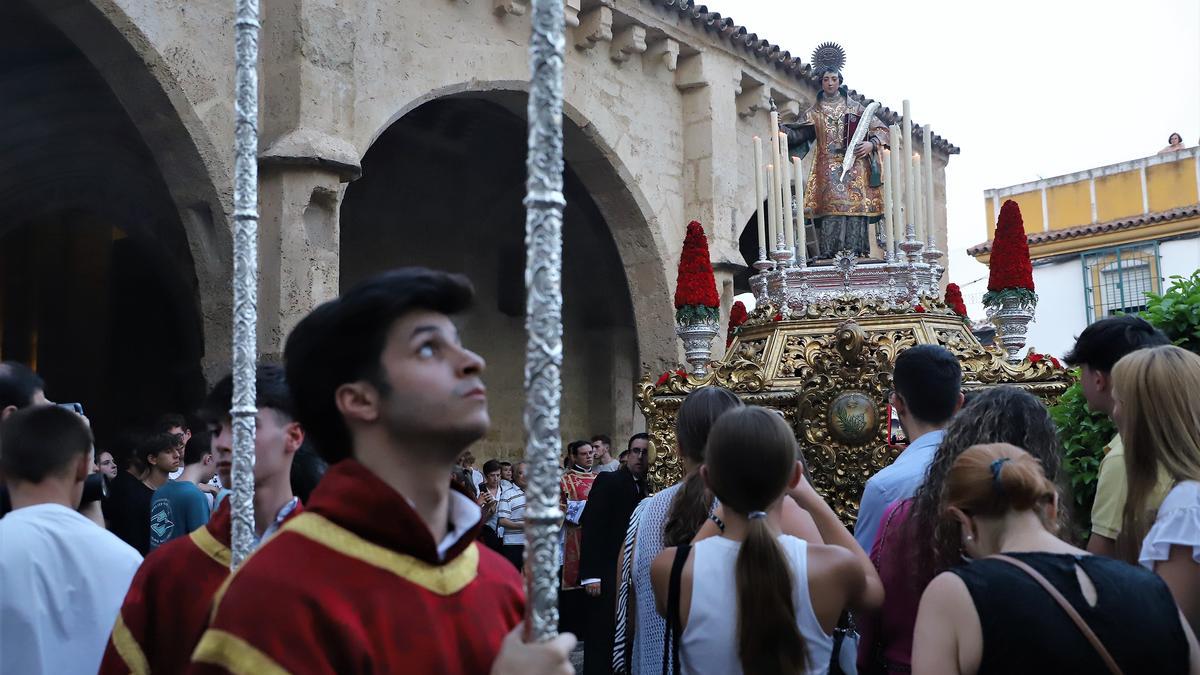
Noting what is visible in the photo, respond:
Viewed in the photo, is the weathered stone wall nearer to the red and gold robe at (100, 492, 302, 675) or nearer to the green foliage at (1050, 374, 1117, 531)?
the green foliage at (1050, 374, 1117, 531)

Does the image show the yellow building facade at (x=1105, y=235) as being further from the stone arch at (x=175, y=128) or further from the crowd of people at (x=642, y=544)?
the crowd of people at (x=642, y=544)

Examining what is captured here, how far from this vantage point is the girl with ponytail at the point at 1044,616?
2100 millimetres

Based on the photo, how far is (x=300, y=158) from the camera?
7.90m

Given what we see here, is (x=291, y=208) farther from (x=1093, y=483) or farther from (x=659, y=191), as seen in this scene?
(x=1093, y=483)

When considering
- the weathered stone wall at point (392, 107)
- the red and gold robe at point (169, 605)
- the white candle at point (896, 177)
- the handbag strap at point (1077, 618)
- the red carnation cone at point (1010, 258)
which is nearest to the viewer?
the handbag strap at point (1077, 618)

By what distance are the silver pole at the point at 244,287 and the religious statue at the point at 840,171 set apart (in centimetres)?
662

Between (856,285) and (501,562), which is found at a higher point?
(856,285)

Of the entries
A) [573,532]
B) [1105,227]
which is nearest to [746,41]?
[573,532]

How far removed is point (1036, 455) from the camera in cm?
284

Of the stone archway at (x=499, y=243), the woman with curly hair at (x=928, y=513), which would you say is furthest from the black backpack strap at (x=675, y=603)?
the stone archway at (x=499, y=243)

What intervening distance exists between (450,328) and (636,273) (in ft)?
33.1

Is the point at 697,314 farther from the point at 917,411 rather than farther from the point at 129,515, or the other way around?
the point at 917,411

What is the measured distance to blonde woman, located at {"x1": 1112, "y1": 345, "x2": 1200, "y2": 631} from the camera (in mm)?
2525

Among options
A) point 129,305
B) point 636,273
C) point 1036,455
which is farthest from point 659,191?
point 1036,455
